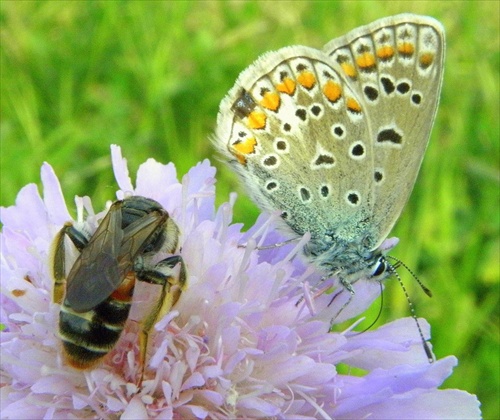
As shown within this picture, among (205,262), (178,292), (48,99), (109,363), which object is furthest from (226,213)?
(48,99)

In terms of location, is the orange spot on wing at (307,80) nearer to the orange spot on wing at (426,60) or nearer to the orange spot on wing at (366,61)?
the orange spot on wing at (366,61)

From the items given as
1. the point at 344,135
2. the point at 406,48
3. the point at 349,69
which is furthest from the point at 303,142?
the point at 406,48

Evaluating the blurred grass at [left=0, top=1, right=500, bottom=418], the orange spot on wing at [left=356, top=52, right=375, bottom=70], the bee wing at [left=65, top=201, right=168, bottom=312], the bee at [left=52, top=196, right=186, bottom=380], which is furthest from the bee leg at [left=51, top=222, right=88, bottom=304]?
the blurred grass at [left=0, top=1, right=500, bottom=418]

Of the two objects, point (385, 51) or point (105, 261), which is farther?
point (385, 51)

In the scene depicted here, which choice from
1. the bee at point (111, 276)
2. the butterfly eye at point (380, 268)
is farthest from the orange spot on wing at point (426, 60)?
the bee at point (111, 276)

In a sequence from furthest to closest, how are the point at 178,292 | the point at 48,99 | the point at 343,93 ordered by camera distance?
the point at 48,99 → the point at 343,93 → the point at 178,292

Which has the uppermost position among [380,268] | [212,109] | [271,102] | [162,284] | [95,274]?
[271,102]

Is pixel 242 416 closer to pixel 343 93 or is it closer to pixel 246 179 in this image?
pixel 246 179

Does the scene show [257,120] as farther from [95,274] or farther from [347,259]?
[95,274]
